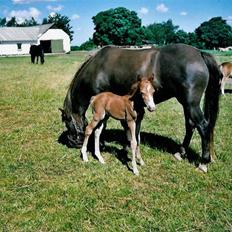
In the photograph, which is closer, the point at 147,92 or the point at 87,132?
the point at 147,92

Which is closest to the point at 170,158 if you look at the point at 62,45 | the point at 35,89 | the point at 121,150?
the point at 121,150

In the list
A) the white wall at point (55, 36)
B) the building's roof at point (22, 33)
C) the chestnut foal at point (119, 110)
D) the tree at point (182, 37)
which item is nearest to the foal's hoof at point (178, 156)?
the chestnut foal at point (119, 110)

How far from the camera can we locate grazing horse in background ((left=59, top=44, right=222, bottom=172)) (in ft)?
18.4

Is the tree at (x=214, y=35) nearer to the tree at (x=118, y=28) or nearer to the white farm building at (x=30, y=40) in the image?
the tree at (x=118, y=28)

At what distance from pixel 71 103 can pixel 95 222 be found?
300cm

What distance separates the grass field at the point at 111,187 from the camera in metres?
4.26

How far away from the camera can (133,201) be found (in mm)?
4762

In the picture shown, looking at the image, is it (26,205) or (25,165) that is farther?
(25,165)

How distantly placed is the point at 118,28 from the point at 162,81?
75.2m

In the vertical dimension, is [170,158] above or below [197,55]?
below

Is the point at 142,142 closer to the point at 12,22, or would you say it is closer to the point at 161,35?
the point at 161,35

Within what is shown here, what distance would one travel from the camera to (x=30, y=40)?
7019 cm

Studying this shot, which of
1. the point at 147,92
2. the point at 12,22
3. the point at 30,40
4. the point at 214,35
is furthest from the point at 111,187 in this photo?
the point at 12,22

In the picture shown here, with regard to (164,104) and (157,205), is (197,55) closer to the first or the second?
(157,205)
